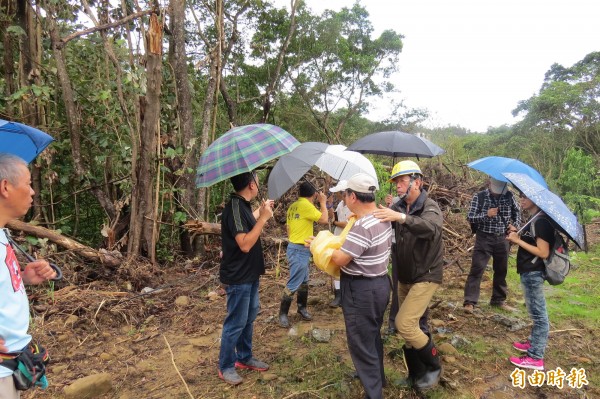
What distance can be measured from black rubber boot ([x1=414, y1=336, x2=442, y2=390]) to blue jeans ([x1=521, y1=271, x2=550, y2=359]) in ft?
3.59

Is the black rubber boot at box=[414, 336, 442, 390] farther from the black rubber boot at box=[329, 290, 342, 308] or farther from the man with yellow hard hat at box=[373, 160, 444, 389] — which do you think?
the black rubber boot at box=[329, 290, 342, 308]

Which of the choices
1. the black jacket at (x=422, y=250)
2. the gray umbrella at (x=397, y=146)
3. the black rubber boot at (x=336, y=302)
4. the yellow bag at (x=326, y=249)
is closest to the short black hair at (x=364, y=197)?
the yellow bag at (x=326, y=249)

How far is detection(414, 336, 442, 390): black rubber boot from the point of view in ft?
9.57

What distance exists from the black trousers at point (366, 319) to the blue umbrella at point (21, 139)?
215 centimetres

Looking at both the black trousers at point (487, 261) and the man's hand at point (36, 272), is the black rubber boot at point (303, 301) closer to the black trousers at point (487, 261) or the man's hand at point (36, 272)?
the black trousers at point (487, 261)

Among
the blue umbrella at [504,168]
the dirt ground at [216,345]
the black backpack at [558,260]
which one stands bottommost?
the dirt ground at [216,345]

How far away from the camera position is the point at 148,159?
18.0ft

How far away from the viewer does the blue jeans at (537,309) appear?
10.7 ft

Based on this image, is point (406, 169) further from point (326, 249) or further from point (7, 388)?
point (7, 388)

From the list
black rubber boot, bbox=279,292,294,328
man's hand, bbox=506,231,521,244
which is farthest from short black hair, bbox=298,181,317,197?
man's hand, bbox=506,231,521,244

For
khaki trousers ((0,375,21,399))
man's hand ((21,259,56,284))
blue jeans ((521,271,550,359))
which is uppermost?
man's hand ((21,259,56,284))

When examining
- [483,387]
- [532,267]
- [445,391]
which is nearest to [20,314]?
[445,391]

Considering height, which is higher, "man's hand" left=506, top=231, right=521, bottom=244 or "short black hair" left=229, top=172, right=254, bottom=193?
"short black hair" left=229, top=172, right=254, bottom=193

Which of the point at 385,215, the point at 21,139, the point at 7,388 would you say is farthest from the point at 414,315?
the point at 21,139
